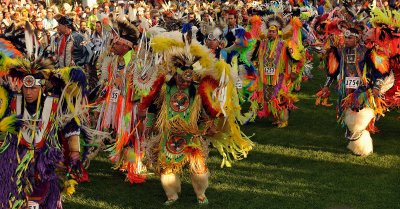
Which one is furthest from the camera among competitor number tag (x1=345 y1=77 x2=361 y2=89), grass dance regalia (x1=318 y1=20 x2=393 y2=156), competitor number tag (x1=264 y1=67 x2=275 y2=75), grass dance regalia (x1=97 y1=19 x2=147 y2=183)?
competitor number tag (x1=264 y1=67 x2=275 y2=75)

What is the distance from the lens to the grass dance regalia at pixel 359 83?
8.89 metres

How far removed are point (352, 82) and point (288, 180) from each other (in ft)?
5.46

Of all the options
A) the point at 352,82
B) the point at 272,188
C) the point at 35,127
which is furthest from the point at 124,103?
the point at 352,82

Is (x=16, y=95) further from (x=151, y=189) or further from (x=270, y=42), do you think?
(x=270, y=42)

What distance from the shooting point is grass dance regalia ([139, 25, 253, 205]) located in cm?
700

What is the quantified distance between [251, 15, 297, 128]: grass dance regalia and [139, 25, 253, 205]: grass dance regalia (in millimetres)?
3903

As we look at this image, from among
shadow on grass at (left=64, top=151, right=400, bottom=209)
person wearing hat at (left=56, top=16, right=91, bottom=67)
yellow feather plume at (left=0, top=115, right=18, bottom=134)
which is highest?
person wearing hat at (left=56, top=16, right=91, bottom=67)

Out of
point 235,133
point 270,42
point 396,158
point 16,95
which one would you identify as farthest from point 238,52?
point 16,95

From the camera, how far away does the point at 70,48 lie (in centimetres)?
1035

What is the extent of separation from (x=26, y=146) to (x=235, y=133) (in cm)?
240

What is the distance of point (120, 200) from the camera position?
769 cm

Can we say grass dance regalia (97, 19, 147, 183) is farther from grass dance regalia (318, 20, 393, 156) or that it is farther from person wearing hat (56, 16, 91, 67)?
grass dance regalia (318, 20, 393, 156)

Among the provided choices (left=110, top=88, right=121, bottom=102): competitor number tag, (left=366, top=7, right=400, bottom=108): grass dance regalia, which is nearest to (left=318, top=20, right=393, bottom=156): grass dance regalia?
(left=366, top=7, right=400, bottom=108): grass dance regalia

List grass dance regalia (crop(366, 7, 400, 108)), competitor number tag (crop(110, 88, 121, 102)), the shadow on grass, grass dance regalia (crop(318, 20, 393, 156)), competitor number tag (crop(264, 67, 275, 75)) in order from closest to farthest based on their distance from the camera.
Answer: the shadow on grass
competitor number tag (crop(110, 88, 121, 102))
grass dance regalia (crop(318, 20, 393, 156))
grass dance regalia (crop(366, 7, 400, 108))
competitor number tag (crop(264, 67, 275, 75))
